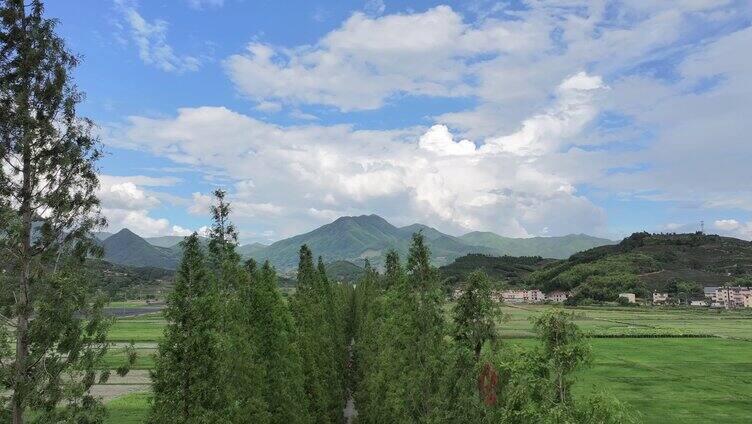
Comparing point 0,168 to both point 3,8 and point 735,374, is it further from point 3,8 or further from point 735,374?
point 735,374

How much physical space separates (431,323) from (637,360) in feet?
219

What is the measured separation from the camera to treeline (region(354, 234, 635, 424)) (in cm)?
1620

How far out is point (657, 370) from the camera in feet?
227

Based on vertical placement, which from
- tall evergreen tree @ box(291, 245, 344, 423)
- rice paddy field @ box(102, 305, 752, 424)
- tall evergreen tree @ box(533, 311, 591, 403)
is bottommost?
rice paddy field @ box(102, 305, 752, 424)

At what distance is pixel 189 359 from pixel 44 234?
7.32m

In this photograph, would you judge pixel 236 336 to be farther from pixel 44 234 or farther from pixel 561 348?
pixel 561 348

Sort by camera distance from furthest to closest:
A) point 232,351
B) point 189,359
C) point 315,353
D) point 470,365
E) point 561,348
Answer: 1. point 315,353
2. point 232,351
3. point 470,365
4. point 189,359
5. point 561,348

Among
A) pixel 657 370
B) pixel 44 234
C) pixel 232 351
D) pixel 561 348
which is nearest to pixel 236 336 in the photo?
pixel 232 351

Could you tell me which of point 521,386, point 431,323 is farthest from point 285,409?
point 521,386

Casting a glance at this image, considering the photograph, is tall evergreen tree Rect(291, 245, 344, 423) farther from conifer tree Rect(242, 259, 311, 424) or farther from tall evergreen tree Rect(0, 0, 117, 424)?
tall evergreen tree Rect(0, 0, 117, 424)

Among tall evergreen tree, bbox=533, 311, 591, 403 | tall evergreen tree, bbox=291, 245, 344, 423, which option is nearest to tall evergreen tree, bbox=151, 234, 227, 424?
tall evergreen tree, bbox=533, 311, 591, 403

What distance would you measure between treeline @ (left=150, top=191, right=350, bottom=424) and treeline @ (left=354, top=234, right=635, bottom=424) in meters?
6.26

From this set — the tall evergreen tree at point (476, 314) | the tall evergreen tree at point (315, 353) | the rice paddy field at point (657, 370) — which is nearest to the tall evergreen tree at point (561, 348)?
the rice paddy field at point (657, 370)

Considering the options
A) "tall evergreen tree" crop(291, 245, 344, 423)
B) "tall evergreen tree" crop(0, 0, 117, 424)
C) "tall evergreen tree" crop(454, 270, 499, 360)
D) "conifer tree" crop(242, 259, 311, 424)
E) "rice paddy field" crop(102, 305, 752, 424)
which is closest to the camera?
"tall evergreen tree" crop(0, 0, 117, 424)
